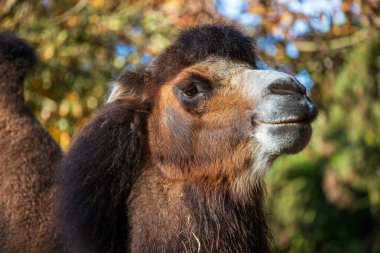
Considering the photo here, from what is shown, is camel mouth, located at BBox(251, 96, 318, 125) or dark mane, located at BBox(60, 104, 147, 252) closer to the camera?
camel mouth, located at BBox(251, 96, 318, 125)

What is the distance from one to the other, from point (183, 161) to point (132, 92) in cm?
61

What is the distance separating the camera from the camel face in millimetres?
4215

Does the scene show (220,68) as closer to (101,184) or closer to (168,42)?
(101,184)

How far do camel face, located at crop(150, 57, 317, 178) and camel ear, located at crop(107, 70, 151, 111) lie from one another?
11cm

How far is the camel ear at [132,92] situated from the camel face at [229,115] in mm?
111

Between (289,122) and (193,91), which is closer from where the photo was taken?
(289,122)

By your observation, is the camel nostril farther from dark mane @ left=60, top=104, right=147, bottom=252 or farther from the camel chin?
dark mane @ left=60, top=104, right=147, bottom=252

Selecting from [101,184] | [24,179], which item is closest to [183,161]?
[101,184]

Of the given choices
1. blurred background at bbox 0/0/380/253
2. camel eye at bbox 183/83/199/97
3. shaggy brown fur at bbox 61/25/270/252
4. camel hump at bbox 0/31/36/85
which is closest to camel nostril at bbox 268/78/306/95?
shaggy brown fur at bbox 61/25/270/252

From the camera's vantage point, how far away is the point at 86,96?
30.5ft

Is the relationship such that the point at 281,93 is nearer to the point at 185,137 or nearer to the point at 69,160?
the point at 185,137

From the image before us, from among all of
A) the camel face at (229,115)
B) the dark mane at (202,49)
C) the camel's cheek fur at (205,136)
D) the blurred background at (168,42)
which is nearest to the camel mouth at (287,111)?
the camel face at (229,115)

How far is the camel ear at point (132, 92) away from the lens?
4879 mm

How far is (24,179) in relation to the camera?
17.8 feet
